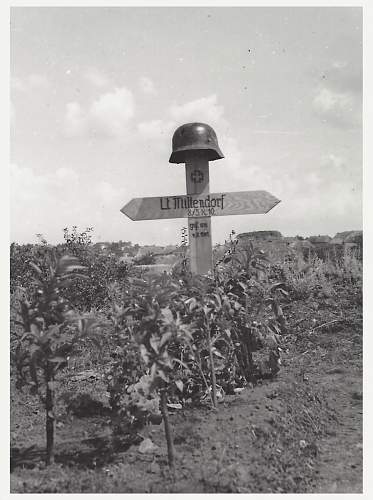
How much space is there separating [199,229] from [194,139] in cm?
99

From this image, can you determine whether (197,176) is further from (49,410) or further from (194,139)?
(49,410)

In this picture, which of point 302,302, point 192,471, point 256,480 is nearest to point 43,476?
point 192,471

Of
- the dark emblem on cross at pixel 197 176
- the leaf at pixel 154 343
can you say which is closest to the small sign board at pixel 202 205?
the dark emblem on cross at pixel 197 176

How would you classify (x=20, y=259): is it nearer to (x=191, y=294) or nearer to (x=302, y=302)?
(x=302, y=302)

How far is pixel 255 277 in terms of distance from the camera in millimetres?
4711

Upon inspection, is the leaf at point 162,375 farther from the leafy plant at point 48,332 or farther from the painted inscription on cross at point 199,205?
the painted inscription on cross at point 199,205

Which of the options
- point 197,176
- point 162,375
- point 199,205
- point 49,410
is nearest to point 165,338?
point 162,375

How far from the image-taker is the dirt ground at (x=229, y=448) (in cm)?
315

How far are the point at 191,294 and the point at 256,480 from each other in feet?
5.31

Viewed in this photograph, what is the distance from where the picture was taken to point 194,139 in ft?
16.3

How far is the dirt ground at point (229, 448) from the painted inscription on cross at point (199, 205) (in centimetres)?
160

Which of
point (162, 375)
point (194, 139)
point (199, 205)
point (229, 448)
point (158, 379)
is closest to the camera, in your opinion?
point (162, 375)

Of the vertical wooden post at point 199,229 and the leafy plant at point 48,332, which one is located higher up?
the vertical wooden post at point 199,229

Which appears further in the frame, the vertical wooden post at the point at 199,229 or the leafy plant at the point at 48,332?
the vertical wooden post at the point at 199,229
